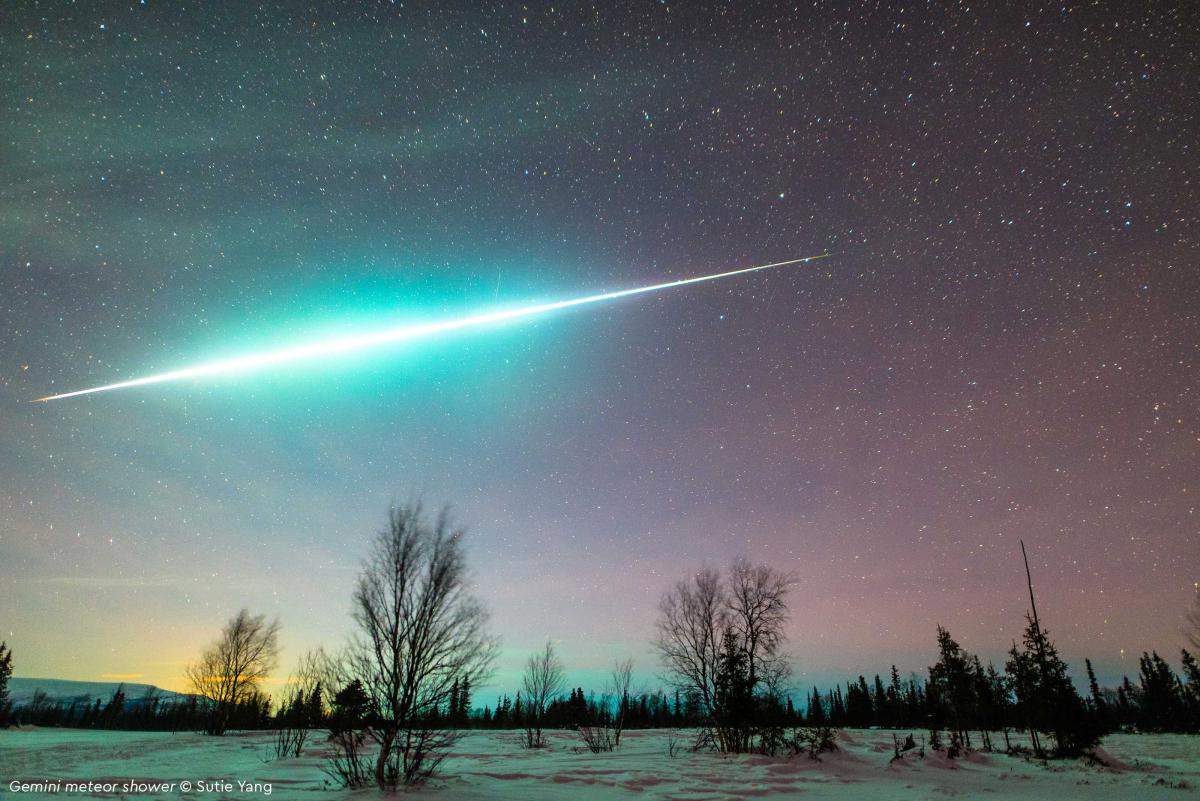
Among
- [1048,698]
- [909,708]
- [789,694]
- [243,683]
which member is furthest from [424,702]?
[909,708]

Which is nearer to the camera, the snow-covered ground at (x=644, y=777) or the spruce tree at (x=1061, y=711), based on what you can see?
the snow-covered ground at (x=644, y=777)

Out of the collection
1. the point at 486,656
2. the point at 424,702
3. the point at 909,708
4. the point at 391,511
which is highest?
the point at 391,511

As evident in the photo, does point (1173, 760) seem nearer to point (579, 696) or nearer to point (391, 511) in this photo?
point (391, 511)

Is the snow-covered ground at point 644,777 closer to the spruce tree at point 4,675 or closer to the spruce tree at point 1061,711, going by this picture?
the spruce tree at point 1061,711

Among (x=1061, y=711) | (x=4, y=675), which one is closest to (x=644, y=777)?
(x=1061, y=711)

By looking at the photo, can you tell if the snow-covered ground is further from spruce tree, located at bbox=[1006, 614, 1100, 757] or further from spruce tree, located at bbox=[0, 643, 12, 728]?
spruce tree, located at bbox=[0, 643, 12, 728]

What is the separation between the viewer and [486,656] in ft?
55.4

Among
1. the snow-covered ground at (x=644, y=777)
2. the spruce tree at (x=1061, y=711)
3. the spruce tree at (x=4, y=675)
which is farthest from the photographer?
the spruce tree at (x=4, y=675)

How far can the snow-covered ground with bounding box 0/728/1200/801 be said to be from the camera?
15.2 meters

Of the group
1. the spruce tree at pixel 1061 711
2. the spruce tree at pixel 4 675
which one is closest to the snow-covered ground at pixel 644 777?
the spruce tree at pixel 1061 711

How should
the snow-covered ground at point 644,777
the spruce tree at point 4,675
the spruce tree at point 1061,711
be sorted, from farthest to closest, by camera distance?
1. the spruce tree at point 4,675
2. the spruce tree at point 1061,711
3. the snow-covered ground at point 644,777

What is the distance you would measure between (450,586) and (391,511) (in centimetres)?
302

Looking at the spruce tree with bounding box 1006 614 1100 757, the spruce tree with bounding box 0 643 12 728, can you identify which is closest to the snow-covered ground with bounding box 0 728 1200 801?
the spruce tree with bounding box 1006 614 1100 757

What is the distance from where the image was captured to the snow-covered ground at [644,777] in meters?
15.2
